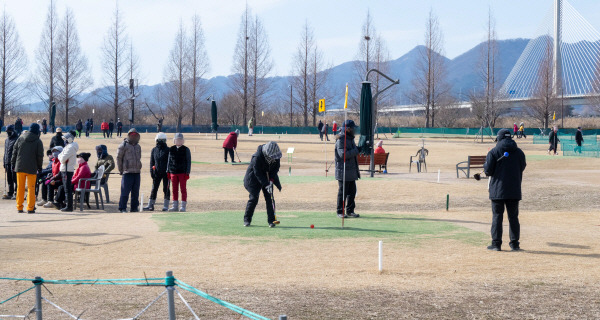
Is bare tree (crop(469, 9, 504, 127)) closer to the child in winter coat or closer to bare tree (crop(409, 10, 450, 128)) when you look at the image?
bare tree (crop(409, 10, 450, 128))

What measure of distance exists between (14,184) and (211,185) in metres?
5.78

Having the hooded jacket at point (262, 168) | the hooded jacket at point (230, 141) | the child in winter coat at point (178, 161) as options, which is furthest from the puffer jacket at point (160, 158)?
the hooded jacket at point (230, 141)

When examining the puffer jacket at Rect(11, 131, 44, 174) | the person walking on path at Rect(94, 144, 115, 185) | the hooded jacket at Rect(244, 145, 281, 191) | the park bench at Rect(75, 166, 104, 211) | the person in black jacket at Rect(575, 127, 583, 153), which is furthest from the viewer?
the person in black jacket at Rect(575, 127, 583, 153)

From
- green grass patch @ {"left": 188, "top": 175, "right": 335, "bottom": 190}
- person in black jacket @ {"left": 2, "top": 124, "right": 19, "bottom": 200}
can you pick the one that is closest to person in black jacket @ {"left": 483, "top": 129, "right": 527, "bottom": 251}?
green grass patch @ {"left": 188, "top": 175, "right": 335, "bottom": 190}

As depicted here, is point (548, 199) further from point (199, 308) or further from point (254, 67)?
point (254, 67)

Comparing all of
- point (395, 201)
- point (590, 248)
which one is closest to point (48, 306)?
point (590, 248)

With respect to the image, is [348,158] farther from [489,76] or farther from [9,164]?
[489,76]

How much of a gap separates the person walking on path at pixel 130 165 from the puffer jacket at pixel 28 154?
1694 millimetres

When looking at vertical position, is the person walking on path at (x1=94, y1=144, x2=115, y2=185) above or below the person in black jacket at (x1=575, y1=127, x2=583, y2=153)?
below

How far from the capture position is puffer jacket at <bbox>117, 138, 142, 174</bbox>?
15359 mm

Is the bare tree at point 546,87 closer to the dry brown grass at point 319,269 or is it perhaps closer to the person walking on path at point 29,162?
the dry brown grass at point 319,269

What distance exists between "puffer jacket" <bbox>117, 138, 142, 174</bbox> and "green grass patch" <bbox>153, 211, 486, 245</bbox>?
1.42 m

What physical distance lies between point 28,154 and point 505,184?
10005 millimetres

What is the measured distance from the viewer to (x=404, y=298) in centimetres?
759
